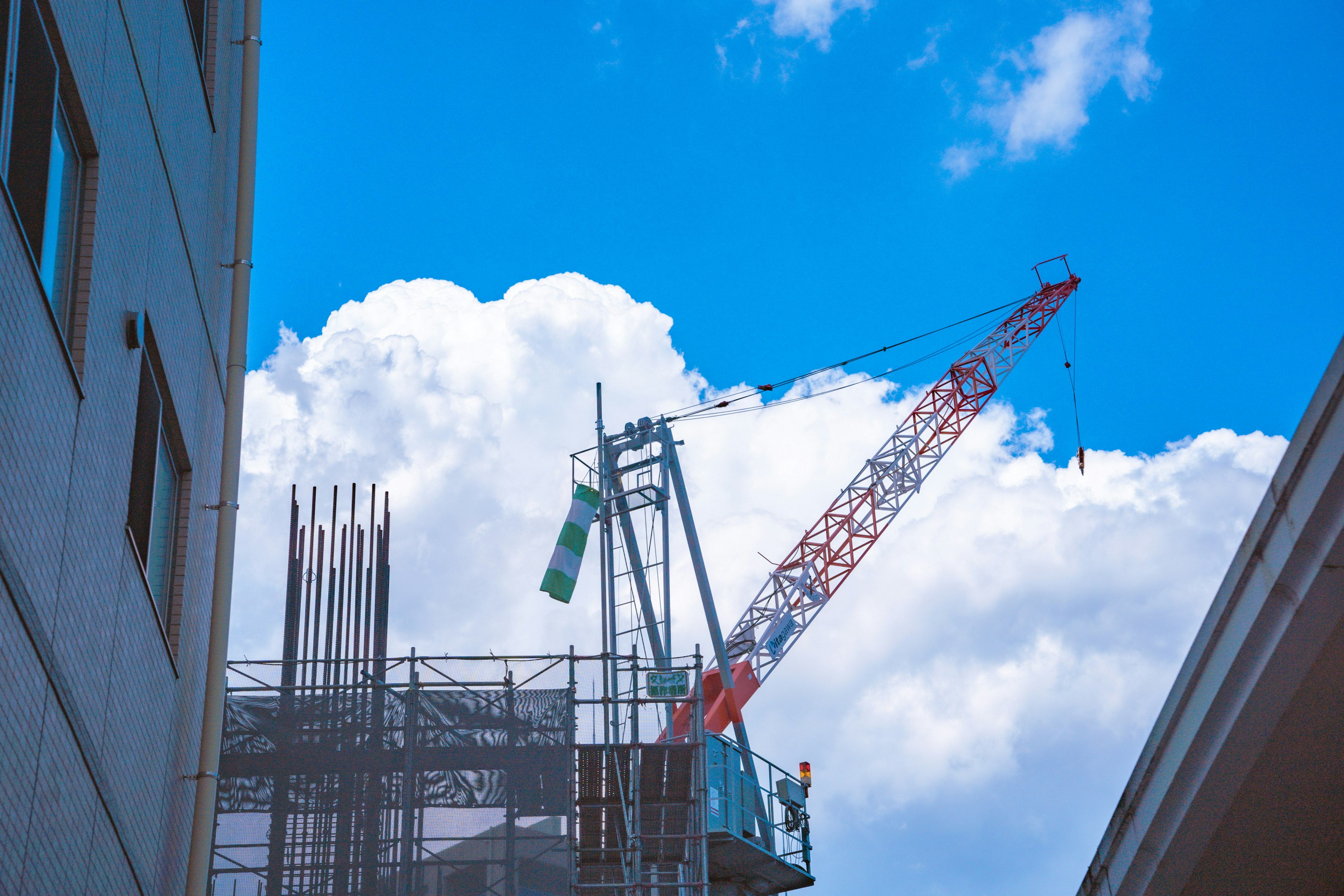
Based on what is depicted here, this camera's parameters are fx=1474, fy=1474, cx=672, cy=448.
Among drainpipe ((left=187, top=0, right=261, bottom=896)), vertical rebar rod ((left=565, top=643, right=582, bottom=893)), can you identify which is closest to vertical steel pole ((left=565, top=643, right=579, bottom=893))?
vertical rebar rod ((left=565, top=643, right=582, bottom=893))

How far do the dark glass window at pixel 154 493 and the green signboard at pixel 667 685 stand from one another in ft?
42.7

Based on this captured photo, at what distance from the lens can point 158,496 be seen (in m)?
12.7

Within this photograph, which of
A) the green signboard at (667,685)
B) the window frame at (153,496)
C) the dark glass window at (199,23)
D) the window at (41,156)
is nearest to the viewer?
the window at (41,156)

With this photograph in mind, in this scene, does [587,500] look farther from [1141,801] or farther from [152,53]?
[1141,801]

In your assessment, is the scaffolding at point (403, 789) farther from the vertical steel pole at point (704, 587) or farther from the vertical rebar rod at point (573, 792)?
the vertical steel pole at point (704, 587)

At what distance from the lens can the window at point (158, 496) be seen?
12008 mm

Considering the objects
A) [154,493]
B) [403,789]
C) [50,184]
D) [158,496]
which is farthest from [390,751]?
[50,184]

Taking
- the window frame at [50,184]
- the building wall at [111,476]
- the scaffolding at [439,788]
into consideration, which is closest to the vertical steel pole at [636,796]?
the scaffolding at [439,788]

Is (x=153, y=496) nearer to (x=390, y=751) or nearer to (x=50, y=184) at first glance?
(x=50, y=184)

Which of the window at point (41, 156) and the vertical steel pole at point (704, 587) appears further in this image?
the vertical steel pole at point (704, 587)

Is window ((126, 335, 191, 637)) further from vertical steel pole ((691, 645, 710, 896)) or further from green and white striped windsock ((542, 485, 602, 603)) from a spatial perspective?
green and white striped windsock ((542, 485, 602, 603))

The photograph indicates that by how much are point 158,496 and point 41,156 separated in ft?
14.0

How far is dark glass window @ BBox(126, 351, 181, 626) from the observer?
39.4 feet

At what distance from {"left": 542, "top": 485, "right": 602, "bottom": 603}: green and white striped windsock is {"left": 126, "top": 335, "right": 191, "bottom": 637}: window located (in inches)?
755
